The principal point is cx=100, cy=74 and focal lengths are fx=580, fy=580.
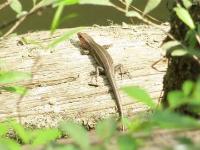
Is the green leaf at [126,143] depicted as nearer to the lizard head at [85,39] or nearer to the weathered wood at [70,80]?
the weathered wood at [70,80]

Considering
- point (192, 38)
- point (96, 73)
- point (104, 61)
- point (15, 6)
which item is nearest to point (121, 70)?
point (96, 73)

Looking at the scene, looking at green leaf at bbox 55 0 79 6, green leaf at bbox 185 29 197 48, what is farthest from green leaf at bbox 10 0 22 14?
green leaf at bbox 185 29 197 48

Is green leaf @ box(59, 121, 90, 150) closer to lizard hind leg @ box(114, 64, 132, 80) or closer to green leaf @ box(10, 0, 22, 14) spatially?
green leaf @ box(10, 0, 22, 14)

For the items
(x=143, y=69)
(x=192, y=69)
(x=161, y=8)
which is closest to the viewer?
(x=192, y=69)

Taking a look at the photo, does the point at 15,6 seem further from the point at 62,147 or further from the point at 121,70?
the point at 121,70

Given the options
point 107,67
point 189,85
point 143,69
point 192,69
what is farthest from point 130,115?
point 189,85

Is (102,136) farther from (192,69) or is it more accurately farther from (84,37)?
(84,37)
